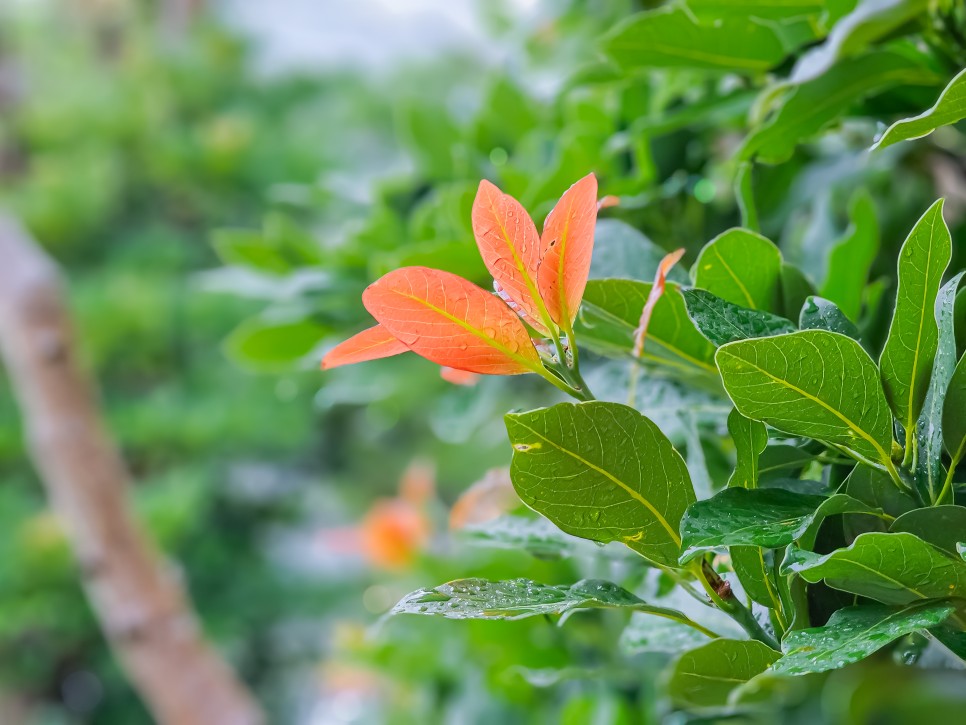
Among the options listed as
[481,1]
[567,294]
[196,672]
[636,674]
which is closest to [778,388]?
A: [567,294]

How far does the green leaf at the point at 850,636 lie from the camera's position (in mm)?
148

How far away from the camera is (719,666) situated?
186 mm

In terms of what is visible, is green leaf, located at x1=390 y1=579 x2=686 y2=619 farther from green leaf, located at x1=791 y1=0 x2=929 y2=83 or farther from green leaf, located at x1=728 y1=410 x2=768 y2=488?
green leaf, located at x1=791 y1=0 x2=929 y2=83

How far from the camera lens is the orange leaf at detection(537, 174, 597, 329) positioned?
172mm

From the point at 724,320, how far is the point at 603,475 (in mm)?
42

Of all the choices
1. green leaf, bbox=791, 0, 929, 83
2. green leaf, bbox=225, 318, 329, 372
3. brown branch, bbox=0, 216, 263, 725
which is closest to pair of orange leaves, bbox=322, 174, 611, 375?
green leaf, bbox=791, 0, 929, 83

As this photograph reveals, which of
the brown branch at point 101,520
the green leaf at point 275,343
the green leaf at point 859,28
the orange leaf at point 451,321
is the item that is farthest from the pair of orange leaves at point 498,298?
the brown branch at point 101,520

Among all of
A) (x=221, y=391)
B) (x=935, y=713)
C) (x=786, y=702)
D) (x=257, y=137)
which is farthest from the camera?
(x=257, y=137)

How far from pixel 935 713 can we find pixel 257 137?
93.5 inches

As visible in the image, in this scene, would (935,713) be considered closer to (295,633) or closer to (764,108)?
(764,108)

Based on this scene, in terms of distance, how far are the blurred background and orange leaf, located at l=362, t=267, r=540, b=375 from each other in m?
0.08

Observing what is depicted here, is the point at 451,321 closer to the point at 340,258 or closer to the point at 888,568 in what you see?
the point at 888,568

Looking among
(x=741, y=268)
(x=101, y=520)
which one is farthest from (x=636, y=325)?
(x=101, y=520)

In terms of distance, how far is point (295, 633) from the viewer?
2.28 meters
